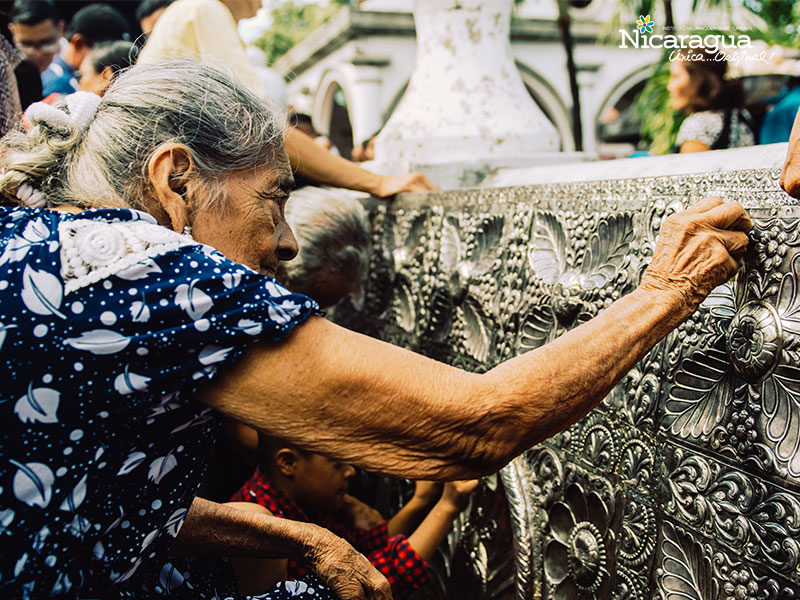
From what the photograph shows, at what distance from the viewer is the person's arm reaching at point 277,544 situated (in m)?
1.71

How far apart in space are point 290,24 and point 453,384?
1319 inches

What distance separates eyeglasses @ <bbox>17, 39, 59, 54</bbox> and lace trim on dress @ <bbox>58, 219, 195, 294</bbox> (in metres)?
4.23

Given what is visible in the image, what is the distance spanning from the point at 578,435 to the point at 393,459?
777 millimetres

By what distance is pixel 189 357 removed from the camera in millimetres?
1177

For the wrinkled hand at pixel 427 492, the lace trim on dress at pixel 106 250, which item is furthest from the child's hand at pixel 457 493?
the lace trim on dress at pixel 106 250

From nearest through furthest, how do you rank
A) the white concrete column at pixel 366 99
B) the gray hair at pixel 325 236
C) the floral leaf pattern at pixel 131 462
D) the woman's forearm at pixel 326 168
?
the floral leaf pattern at pixel 131 462 < the gray hair at pixel 325 236 < the woman's forearm at pixel 326 168 < the white concrete column at pixel 366 99

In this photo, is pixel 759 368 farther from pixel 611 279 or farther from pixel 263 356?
pixel 263 356

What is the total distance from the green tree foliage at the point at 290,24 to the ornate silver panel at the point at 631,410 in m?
29.1

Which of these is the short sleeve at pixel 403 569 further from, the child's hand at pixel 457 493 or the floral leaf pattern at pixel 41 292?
the floral leaf pattern at pixel 41 292

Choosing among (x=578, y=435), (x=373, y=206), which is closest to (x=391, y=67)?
(x=373, y=206)

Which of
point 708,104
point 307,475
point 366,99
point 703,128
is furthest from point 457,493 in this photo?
point 366,99

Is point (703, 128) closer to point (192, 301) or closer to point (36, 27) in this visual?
point (192, 301)

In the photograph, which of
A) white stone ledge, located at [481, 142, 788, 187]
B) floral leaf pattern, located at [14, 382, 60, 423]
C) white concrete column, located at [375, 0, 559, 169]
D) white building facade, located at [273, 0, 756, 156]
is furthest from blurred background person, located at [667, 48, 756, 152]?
white building facade, located at [273, 0, 756, 156]

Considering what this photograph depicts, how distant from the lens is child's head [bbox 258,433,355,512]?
237 cm
